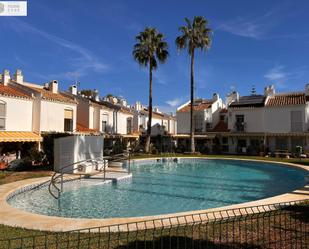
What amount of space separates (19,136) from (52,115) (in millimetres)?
6584

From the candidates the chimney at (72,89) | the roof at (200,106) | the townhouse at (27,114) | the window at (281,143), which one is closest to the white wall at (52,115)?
the townhouse at (27,114)

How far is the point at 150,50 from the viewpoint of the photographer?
165 ft

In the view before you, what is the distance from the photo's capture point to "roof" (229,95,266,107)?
56.9 metres

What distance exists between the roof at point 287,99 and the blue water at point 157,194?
24.5m

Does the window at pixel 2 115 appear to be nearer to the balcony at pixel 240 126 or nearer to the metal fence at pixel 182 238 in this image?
the metal fence at pixel 182 238

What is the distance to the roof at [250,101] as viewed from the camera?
5688cm

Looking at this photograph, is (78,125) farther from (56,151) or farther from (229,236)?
(229,236)

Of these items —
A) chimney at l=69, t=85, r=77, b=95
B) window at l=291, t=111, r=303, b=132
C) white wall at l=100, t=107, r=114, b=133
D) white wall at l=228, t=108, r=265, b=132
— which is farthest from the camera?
white wall at l=228, t=108, r=265, b=132

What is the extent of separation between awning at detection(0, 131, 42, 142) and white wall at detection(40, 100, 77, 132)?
227 cm

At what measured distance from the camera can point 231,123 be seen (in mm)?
58188

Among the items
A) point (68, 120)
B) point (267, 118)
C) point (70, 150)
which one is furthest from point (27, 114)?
point (267, 118)

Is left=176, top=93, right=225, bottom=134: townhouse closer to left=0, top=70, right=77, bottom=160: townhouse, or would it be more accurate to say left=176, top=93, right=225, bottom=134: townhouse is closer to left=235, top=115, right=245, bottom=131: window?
left=235, top=115, right=245, bottom=131: window

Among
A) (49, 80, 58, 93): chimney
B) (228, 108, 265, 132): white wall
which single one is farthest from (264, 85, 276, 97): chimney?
(49, 80, 58, 93): chimney

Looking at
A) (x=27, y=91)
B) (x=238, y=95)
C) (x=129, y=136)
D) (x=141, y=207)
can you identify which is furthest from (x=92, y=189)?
(x=238, y=95)
